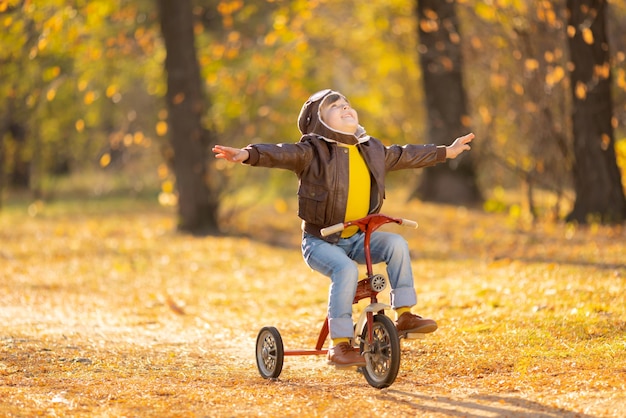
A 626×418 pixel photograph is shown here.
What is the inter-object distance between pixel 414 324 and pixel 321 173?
107cm

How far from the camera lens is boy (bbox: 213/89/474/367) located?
237 inches

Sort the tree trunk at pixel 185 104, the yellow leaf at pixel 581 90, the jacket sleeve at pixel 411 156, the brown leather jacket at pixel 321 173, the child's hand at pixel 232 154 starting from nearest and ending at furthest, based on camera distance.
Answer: the child's hand at pixel 232 154
the brown leather jacket at pixel 321 173
the jacket sleeve at pixel 411 156
the yellow leaf at pixel 581 90
the tree trunk at pixel 185 104

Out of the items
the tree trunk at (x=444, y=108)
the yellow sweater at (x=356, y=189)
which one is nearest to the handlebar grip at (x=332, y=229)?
the yellow sweater at (x=356, y=189)

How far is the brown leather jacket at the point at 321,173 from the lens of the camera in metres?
6.08

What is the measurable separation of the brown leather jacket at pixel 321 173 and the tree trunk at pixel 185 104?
30.4 feet

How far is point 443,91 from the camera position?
1789 centimetres

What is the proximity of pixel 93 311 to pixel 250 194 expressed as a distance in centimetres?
1534

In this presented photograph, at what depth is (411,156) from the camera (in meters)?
6.54

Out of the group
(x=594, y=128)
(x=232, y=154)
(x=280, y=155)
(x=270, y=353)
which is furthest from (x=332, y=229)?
(x=594, y=128)

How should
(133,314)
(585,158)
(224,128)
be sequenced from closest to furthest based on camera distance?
(133,314) → (585,158) → (224,128)

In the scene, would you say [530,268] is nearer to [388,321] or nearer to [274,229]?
[388,321]

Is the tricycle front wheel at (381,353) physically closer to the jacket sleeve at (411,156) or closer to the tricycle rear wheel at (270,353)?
the tricycle rear wheel at (270,353)

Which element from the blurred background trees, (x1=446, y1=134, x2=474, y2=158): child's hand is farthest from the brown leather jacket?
the blurred background trees

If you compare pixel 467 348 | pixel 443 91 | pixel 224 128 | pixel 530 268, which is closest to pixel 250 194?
pixel 224 128
